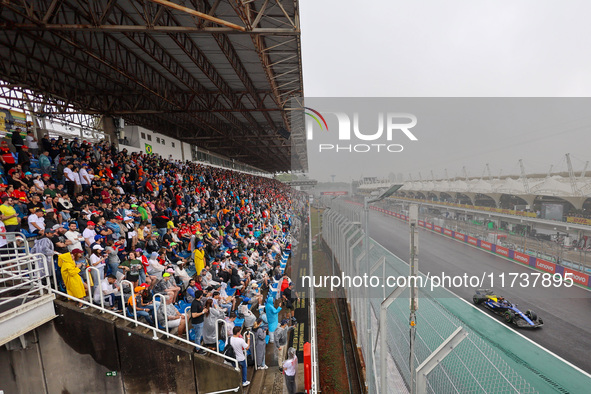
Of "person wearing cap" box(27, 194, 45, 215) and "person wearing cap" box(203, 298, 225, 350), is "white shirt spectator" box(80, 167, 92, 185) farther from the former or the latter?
"person wearing cap" box(203, 298, 225, 350)

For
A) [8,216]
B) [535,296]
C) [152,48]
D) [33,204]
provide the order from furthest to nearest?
[535,296]
[152,48]
[33,204]
[8,216]

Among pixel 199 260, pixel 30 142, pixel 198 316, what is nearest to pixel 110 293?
pixel 198 316

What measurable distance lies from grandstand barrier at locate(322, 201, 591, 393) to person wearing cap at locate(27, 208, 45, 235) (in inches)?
248

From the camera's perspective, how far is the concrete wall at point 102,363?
15.4 ft

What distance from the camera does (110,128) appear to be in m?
16.9

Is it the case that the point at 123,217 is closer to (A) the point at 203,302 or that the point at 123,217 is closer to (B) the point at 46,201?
(B) the point at 46,201

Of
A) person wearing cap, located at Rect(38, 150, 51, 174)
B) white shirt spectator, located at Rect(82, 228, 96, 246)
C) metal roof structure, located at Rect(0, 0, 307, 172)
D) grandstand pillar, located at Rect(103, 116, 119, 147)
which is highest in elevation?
metal roof structure, located at Rect(0, 0, 307, 172)

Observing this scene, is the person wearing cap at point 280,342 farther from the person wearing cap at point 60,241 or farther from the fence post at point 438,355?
the person wearing cap at point 60,241

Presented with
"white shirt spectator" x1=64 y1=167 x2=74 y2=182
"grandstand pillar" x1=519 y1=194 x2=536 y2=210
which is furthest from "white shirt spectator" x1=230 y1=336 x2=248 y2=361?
"grandstand pillar" x1=519 y1=194 x2=536 y2=210

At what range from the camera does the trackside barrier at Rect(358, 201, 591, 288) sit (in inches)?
625

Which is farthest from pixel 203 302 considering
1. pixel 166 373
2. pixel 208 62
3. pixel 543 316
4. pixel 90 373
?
pixel 543 316

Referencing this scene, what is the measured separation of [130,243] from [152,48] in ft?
23.8

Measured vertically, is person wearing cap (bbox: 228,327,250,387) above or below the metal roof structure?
below

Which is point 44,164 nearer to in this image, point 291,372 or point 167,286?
point 167,286
